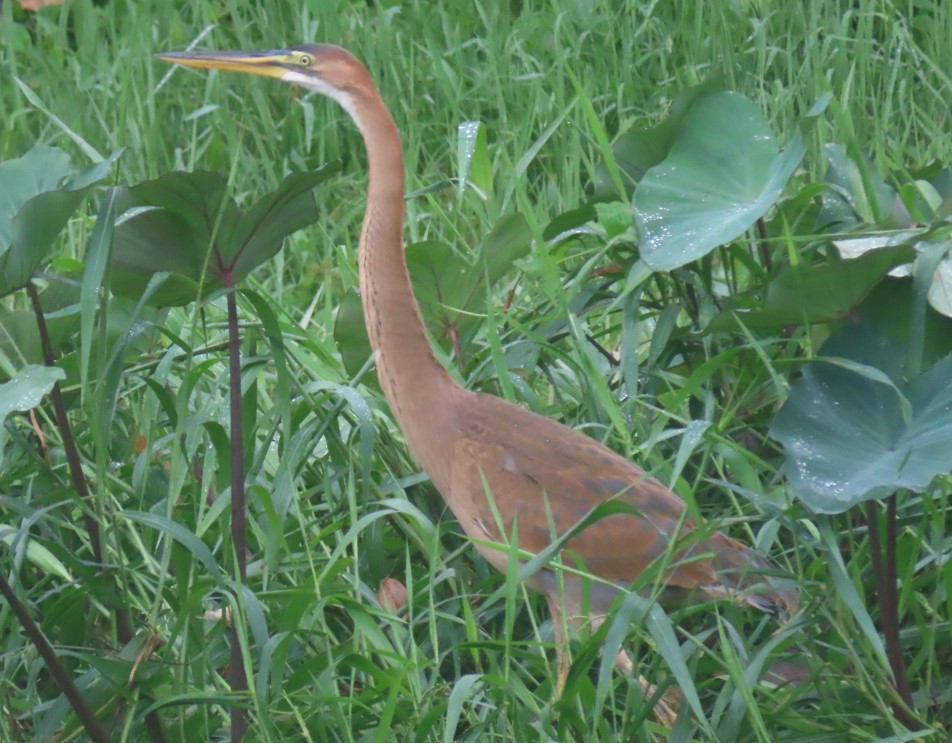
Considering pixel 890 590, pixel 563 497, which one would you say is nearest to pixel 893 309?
pixel 890 590

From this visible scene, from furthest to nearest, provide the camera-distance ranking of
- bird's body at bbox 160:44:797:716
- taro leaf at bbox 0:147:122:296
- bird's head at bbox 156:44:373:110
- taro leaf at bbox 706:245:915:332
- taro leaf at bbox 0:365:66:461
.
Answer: bird's head at bbox 156:44:373:110, bird's body at bbox 160:44:797:716, taro leaf at bbox 706:245:915:332, taro leaf at bbox 0:147:122:296, taro leaf at bbox 0:365:66:461

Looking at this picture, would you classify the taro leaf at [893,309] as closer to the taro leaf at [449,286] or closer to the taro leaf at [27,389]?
the taro leaf at [449,286]

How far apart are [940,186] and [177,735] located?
1.56 m

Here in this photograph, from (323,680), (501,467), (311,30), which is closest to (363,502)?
(501,467)

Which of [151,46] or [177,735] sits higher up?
[151,46]

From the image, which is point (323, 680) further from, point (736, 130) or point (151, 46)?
point (151, 46)

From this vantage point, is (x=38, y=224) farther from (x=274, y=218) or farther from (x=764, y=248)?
(x=764, y=248)

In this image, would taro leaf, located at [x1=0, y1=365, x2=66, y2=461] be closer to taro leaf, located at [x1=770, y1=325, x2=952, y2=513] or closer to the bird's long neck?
the bird's long neck

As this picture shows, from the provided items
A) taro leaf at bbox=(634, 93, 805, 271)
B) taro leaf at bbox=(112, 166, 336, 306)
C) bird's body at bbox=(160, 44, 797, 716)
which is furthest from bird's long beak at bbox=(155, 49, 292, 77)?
taro leaf at bbox=(634, 93, 805, 271)

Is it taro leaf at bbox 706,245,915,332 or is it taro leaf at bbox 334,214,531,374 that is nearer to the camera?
taro leaf at bbox 706,245,915,332

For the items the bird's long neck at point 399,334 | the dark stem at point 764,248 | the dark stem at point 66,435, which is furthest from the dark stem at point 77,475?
the dark stem at point 764,248

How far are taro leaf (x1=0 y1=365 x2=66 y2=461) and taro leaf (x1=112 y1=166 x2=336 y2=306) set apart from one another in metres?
0.30

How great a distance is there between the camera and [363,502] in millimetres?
2508

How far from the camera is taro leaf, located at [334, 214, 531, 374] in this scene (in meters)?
2.69
